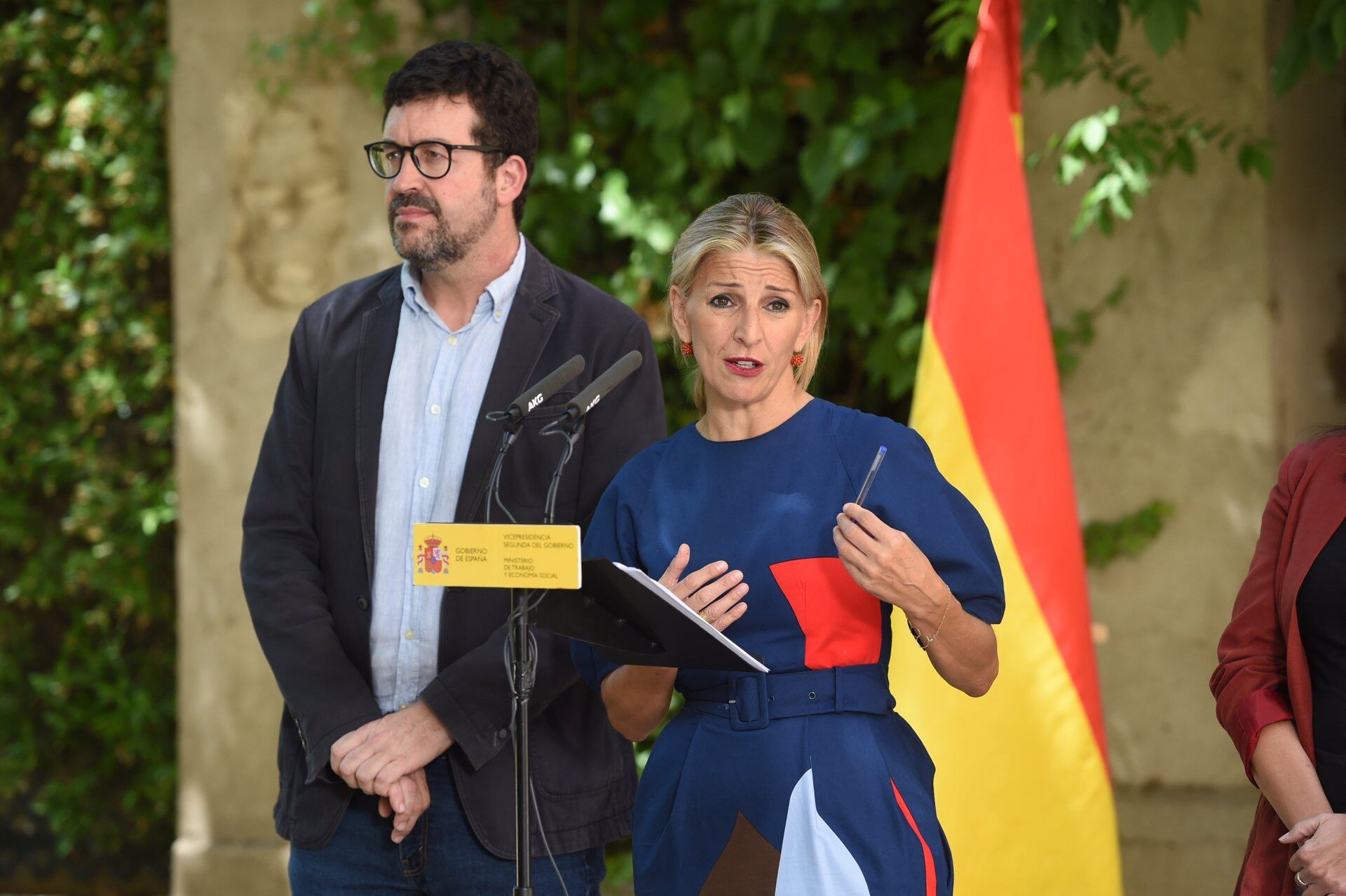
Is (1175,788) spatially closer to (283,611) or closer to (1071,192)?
(1071,192)

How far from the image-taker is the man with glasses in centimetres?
206

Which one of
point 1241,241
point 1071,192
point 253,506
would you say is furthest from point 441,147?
point 1241,241

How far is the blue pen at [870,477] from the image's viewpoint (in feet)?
5.31

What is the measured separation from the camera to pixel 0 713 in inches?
171

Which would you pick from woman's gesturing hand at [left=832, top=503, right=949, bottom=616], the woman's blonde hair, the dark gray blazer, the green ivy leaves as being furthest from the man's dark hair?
the green ivy leaves

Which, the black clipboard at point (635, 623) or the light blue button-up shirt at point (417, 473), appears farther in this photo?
the light blue button-up shirt at point (417, 473)

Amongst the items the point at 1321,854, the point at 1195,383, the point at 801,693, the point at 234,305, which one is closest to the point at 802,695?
the point at 801,693

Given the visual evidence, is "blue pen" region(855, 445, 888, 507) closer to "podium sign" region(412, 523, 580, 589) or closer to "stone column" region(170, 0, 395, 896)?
"podium sign" region(412, 523, 580, 589)

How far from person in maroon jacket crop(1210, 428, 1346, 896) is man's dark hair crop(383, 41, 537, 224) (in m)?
1.31

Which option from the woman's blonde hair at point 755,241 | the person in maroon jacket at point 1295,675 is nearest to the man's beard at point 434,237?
the woman's blonde hair at point 755,241

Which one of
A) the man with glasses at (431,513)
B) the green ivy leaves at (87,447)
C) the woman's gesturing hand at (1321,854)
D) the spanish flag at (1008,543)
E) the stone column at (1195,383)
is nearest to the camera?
the woman's gesturing hand at (1321,854)

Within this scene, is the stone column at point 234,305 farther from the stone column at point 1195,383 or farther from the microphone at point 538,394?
the microphone at point 538,394

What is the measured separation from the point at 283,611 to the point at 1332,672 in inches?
60.7

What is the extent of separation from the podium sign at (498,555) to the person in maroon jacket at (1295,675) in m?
1.04
